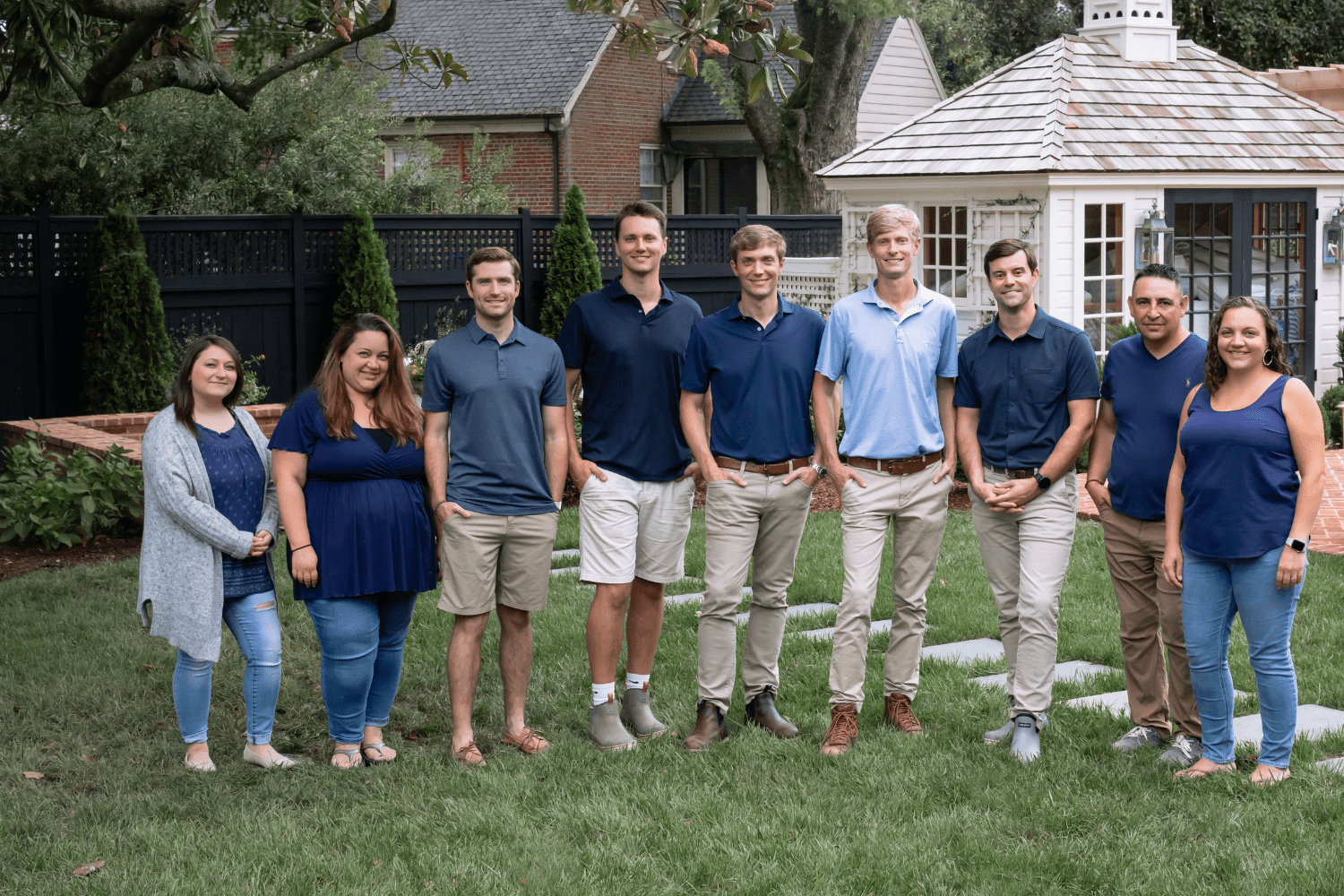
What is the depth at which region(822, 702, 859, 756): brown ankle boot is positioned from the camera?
206 inches

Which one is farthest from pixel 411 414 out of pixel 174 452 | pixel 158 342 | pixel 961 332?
pixel 961 332

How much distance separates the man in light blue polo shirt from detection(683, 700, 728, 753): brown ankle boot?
0.41 m

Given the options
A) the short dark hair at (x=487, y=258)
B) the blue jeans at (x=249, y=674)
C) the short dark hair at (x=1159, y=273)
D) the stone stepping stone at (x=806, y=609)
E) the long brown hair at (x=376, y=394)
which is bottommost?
the stone stepping stone at (x=806, y=609)

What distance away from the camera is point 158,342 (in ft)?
40.3

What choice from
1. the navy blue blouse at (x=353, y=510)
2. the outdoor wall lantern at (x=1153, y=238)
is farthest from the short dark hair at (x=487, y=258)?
the outdoor wall lantern at (x=1153, y=238)

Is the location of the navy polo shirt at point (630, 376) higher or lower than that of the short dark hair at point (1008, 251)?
lower

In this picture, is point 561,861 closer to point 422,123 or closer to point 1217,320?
point 1217,320

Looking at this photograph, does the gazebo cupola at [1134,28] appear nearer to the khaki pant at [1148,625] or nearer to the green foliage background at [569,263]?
the green foliage background at [569,263]

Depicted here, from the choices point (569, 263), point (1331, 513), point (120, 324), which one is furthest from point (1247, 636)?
point (569, 263)

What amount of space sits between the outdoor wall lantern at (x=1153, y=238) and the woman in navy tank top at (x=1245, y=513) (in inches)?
324

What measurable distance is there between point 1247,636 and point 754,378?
1951mm

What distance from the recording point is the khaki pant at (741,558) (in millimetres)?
5363

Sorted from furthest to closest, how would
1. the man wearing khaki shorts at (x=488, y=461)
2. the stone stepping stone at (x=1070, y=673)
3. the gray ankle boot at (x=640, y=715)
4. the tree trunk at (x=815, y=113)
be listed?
1. the tree trunk at (x=815, y=113)
2. the stone stepping stone at (x=1070, y=673)
3. the gray ankle boot at (x=640, y=715)
4. the man wearing khaki shorts at (x=488, y=461)

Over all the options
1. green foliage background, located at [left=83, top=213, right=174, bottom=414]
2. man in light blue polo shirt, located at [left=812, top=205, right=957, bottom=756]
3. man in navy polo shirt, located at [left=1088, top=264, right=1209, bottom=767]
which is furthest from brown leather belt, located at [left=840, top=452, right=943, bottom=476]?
green foliage background, located at [left=83, top=213, right=174, bottom=414]
